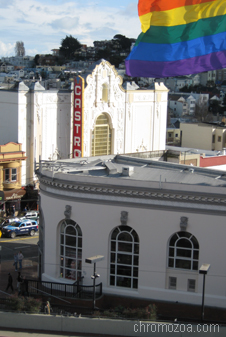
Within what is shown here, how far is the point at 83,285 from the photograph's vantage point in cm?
2564

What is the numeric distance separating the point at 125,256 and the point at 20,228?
2102cm

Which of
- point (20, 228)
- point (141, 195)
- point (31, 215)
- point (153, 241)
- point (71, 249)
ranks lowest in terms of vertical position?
point (20, 228)

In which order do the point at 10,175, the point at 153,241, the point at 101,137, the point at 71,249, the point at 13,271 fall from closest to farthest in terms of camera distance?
the point at 153,241
the point at 71,249
the point at 13,271
the point at 10,175
the point at 101,137

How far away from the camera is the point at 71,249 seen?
1037 inches

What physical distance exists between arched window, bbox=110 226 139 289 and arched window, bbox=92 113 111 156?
100.0 ft

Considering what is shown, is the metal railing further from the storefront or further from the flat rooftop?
the storefront

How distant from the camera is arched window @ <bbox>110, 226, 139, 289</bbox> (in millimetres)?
25203

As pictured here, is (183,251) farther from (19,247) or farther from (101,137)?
(101,137)

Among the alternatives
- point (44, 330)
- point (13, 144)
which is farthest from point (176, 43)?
point (13, 144)

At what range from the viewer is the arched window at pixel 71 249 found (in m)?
26.1

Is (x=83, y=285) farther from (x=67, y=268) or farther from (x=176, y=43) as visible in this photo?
(x=176, y=43)

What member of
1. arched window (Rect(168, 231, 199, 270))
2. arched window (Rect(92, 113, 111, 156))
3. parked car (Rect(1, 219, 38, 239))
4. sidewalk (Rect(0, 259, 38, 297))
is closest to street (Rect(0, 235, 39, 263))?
parked car (Rect(1, 219, 38, 239))

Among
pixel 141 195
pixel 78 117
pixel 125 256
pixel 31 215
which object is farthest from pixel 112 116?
pixel 125 256

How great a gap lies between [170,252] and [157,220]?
152 cm
